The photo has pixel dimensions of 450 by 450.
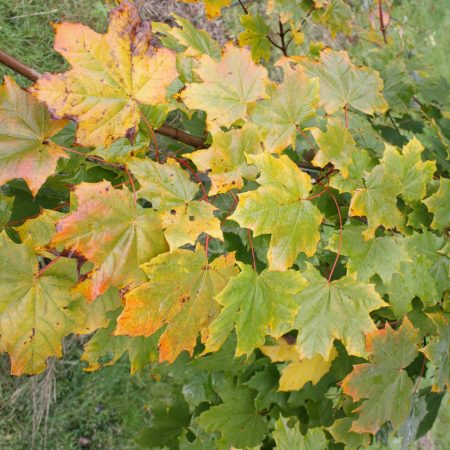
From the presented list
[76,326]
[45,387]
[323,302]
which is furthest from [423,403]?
[45,387]

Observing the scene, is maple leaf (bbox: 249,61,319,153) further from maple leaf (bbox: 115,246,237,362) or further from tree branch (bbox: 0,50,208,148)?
maple leaf (bbox: 115,246,237,362)

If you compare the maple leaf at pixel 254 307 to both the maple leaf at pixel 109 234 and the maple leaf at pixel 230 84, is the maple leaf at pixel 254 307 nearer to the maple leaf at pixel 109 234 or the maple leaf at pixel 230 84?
the maple leaf at pixel 109 234

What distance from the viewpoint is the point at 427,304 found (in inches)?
58.1

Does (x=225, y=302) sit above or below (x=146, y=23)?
below

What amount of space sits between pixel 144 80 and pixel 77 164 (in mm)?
279

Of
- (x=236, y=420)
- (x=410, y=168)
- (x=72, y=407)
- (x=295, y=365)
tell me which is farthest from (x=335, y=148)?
(x=72, y=407)

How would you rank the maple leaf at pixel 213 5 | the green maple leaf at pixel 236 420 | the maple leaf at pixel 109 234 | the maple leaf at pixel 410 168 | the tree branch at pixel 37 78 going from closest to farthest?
the maple leaf at pixel 109 234 → the tree branch at pixel 37 78 → the maple leaf at pixel 410 168 → the green maple leaf at pixel 236 420 → the maple leaf at pixel 213 5

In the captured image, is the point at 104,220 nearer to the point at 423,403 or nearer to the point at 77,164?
the point at 77,164

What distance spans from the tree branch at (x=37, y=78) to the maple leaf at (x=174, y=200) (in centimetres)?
17

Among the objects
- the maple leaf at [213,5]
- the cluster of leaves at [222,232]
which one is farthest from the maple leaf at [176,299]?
the maple leaf at [213,5]

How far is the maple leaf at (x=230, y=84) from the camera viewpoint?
1.25 meters

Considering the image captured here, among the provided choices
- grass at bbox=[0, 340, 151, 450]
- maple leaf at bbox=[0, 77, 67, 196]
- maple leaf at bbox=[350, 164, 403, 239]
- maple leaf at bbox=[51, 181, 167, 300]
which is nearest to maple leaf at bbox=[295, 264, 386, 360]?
maple leaf at bbox=[350, 164, 403, 239]

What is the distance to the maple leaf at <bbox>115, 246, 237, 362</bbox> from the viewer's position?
102cm

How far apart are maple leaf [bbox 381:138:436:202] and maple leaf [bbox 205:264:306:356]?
456mm
